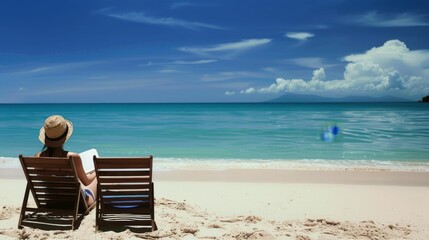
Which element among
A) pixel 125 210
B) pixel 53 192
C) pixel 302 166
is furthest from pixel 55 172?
pixel 302 166

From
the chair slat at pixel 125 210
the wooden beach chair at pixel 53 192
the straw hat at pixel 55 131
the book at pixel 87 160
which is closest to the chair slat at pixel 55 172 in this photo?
the wooden beach chair at pixel 53 192

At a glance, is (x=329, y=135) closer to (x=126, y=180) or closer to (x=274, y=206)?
(x=274, y=206)

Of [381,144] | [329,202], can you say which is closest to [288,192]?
[329,202]

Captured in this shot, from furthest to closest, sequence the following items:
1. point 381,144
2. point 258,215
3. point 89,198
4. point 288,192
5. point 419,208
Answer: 1. point 381,144
2. point 288,192
3. point 419,208
4. point 258,215
5. point 89,198

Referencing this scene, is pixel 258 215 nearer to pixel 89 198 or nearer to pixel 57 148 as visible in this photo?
pixel 89 198

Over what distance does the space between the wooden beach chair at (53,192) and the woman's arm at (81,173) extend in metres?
0.10

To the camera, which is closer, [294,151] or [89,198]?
[89,198]

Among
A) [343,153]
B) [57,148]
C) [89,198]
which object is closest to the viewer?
Answer: [57,148]

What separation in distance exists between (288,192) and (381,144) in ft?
43.2

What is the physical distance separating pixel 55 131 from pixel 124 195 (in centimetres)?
103

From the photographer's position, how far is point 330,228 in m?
4.81

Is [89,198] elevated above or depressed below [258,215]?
above

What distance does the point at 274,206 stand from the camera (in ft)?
19.9

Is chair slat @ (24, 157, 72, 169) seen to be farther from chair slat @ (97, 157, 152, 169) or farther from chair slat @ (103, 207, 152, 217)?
chair slat @ (103, 207, 152, 217)
